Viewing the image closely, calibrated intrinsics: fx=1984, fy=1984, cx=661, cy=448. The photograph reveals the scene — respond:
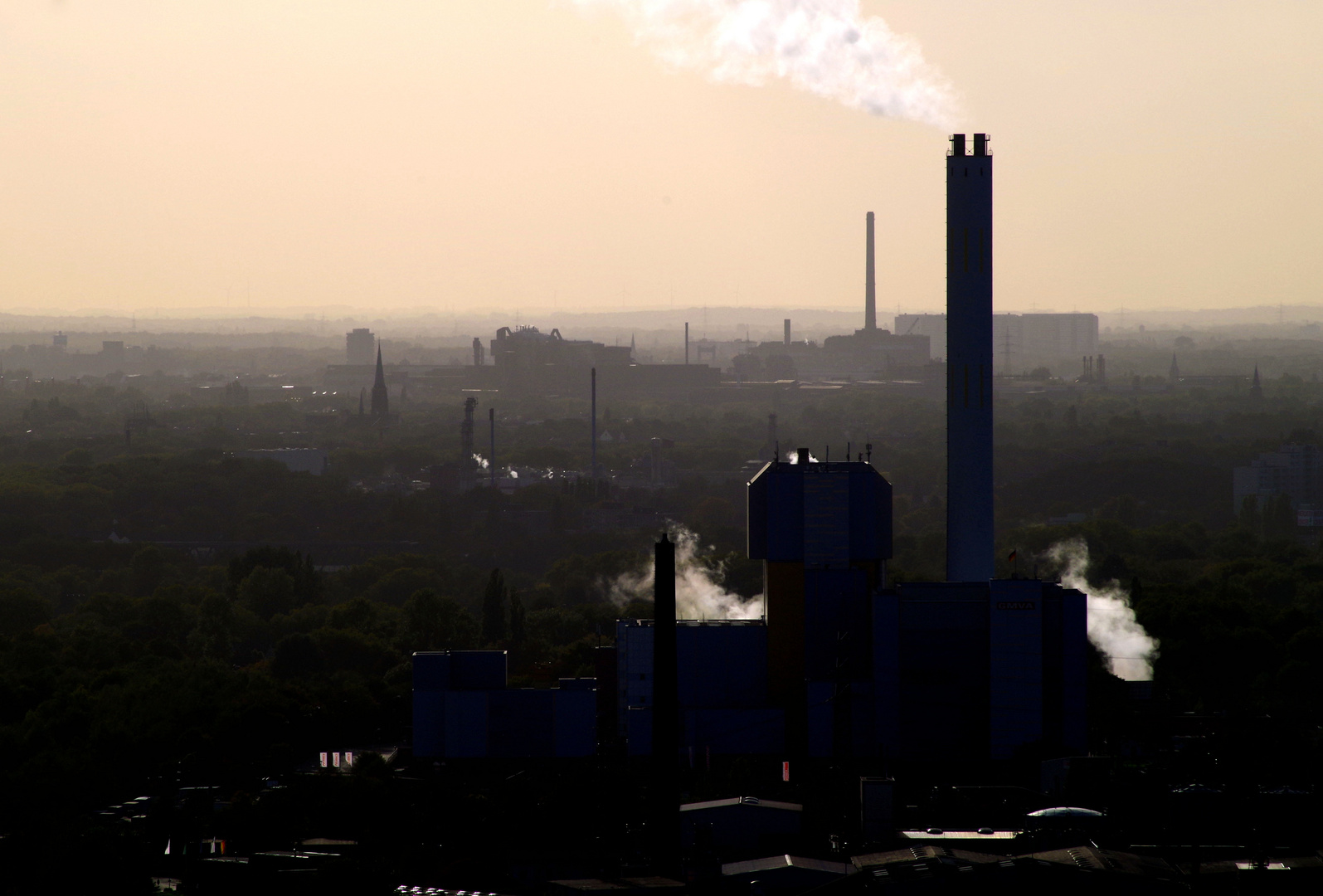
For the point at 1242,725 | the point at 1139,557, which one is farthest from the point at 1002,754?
the point at 1139,557

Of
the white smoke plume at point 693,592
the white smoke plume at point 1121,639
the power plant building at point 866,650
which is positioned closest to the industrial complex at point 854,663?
the power plant building at point 866,650

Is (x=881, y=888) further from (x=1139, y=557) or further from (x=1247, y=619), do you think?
(x=1139, y=557)

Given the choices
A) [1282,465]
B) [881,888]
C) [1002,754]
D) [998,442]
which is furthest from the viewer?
[998,442]

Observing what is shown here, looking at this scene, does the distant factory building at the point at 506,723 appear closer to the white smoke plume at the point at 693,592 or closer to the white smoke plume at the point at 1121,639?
the white smoke plume at the point at 693,592

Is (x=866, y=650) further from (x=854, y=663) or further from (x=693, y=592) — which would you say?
(x=693, y=592)

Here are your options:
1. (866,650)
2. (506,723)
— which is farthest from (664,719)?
(866,650)

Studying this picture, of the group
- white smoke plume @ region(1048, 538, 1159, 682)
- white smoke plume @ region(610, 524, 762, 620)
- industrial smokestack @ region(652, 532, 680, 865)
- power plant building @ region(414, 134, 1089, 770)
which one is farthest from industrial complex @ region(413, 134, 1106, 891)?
white smoke plume @ region(1048, 538, 1159, 682)
